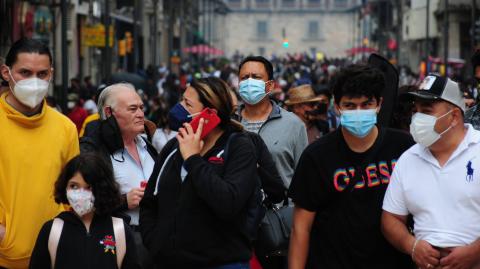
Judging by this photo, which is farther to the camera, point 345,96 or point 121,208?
point 121,208

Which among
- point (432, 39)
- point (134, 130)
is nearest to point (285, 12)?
point (432, 39)

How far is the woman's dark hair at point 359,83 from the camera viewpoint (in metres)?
5.96

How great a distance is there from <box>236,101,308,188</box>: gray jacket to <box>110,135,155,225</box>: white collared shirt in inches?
45.2

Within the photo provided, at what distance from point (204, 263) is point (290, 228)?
106cm

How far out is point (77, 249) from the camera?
19.4 feet

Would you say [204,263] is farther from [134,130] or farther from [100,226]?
[134,130]

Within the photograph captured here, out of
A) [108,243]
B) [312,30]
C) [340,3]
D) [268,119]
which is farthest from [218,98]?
[312,30]

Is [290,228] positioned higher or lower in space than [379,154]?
lower

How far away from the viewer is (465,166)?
5.58m

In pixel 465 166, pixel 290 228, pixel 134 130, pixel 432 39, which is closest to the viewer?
pixel 465 166

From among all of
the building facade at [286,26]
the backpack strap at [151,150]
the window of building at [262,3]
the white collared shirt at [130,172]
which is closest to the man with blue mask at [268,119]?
the backpack strap at [151,150]

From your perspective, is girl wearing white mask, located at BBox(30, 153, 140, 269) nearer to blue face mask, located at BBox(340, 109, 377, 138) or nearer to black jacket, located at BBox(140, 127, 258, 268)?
black jacket, located at BBox(140, 127, 258, 268)

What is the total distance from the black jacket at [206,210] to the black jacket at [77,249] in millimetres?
236

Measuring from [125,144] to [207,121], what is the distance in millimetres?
1698
